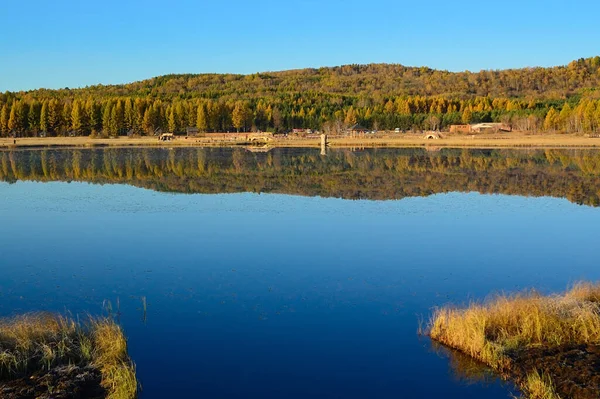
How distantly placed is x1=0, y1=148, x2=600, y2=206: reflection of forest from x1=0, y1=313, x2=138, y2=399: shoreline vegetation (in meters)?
17.7

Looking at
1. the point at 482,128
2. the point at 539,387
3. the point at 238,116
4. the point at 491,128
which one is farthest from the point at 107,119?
the point at 539,387

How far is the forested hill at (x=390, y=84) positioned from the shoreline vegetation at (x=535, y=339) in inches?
5426

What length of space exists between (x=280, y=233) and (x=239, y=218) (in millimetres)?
3002

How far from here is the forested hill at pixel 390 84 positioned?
504 feet

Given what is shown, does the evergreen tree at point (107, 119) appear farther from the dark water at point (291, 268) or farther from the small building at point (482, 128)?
the dark water at point (291, 268)

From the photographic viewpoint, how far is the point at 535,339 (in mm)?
8750

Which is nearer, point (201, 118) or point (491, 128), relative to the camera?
point (201, 118)

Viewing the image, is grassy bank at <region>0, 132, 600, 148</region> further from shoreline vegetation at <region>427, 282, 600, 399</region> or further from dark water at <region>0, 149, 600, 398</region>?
shoreline vegetation at <region>427, 282, 600, 399</region>

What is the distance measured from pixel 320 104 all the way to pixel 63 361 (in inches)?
5157

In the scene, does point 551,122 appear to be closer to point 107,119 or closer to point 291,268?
point 107,119

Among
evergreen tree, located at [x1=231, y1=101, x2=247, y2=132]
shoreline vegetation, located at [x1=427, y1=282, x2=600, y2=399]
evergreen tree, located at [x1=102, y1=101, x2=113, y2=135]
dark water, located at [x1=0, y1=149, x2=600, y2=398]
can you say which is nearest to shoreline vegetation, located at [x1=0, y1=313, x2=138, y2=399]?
dark water, located at [x1=0, y1=149, x2=600, y2=398]

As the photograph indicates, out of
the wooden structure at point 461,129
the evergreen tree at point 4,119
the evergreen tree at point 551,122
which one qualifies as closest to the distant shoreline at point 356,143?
the evergreen tree at point 4,119

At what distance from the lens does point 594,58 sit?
172m

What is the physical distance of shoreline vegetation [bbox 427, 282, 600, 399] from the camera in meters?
7.51
